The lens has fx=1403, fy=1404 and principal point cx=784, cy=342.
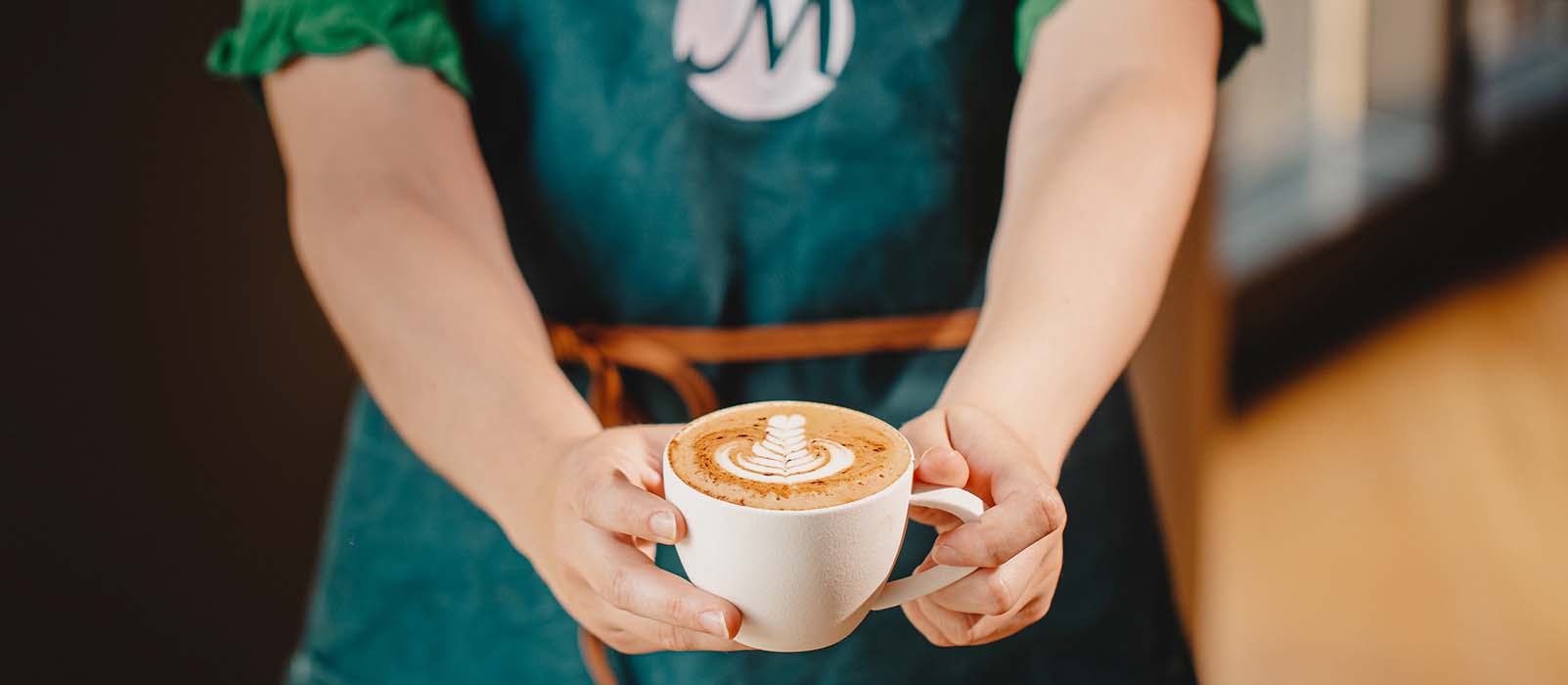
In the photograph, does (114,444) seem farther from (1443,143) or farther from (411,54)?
(1443,143)

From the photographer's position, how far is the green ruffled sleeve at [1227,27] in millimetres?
432

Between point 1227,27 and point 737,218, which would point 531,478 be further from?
point 1227,27

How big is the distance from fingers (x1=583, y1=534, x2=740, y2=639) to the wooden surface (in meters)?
0.46

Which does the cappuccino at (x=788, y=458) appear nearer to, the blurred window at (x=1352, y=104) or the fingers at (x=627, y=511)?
the fingers at (x=627, y=511)

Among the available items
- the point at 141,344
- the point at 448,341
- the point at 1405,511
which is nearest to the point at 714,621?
the point at 448,341

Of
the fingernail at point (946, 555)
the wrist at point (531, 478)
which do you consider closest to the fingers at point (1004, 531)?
the fingernail at point (946, 555)

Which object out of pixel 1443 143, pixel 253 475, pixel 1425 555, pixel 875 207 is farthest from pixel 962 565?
pixel 1425 555

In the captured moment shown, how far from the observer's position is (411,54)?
410 millimetres

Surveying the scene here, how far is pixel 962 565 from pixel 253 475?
283 mm

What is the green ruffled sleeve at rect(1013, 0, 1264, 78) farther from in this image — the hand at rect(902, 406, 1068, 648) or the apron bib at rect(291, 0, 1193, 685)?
the hand at rect(902, 406, 1068, 648)

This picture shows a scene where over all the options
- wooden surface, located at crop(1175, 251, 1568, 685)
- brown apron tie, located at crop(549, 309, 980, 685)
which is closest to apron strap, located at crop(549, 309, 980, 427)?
brown apron tie, located at crop(549, 309, 980, 685)

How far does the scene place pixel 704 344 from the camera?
1.48ft

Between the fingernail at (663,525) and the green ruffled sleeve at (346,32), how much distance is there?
159 mm

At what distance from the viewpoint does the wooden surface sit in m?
0.84
